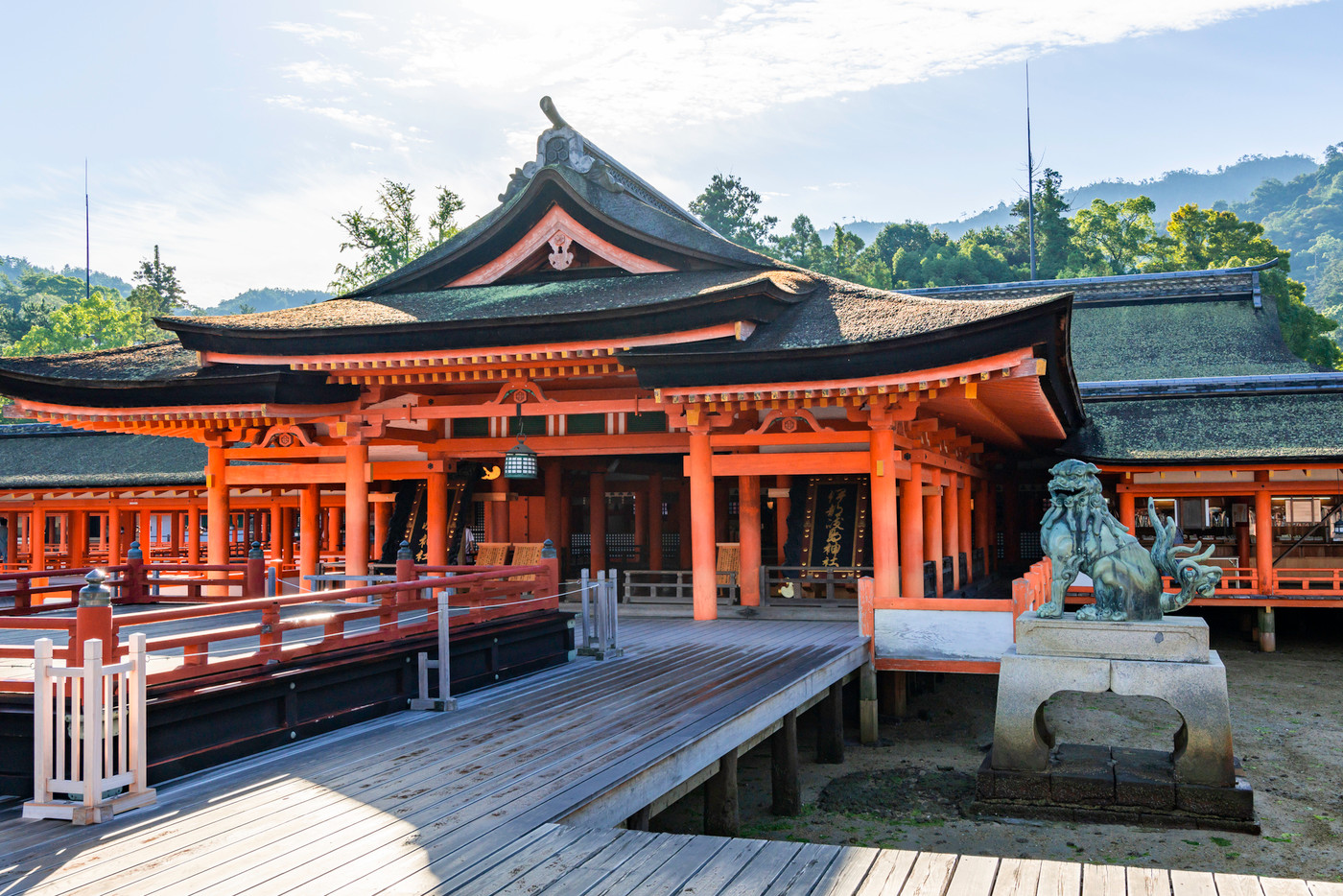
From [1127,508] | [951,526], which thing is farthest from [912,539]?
[1127,508]

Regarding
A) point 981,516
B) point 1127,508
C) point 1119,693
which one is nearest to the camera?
point 1119,693

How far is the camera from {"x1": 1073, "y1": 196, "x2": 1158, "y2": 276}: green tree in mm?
65438

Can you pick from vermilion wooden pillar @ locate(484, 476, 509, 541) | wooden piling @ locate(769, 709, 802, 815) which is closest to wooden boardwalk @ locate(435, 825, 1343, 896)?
wooden piling @ locate(769, 709, 802, 815)

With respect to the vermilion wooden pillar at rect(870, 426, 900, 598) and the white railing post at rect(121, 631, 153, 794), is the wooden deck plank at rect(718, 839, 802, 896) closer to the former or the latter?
the white railing post at rect(121, 631, 153, 794)

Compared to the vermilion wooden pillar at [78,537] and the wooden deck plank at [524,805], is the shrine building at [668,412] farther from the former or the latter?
the wooden deck plank at [524,805]

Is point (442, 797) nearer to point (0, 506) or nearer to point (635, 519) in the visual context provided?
point (635, 519)

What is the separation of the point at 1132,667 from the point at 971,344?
4.80m

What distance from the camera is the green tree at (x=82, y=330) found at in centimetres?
6284

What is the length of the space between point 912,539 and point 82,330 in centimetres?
6320

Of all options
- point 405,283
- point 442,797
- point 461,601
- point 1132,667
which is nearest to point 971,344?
point 1132,667

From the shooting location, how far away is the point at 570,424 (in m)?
18.4

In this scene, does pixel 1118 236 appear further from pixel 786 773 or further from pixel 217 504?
pixel 786 773

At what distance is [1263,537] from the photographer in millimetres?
21234

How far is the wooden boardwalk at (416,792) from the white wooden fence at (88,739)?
0.45 feet
